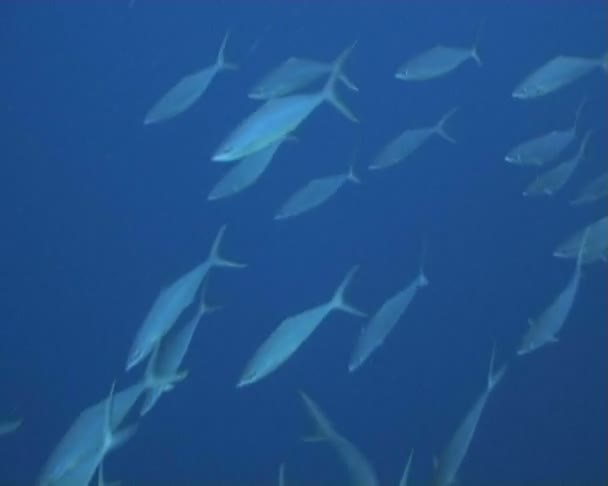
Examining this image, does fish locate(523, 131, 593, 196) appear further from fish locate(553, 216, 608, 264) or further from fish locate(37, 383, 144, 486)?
fish locate(37, 383, 144, 486)

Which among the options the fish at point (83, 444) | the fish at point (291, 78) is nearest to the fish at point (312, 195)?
the fish at point (291, 78)

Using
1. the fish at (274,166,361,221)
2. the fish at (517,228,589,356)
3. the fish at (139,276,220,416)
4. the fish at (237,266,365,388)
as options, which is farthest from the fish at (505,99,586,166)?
the fish at (139,276,220,416)

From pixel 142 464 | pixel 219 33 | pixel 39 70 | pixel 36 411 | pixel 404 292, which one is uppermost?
pixel 39 70

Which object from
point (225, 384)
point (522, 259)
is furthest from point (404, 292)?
point (522, 259)

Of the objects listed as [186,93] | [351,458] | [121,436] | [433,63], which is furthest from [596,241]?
[121,436]

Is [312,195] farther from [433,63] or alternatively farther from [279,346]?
[279,346]

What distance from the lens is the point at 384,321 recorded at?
14.6 ft

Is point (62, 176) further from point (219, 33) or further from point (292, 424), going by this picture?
point (292, 424)

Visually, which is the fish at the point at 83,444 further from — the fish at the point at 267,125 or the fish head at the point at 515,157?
the fish head at the point at 515,157

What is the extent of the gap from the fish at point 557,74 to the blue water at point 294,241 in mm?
2650

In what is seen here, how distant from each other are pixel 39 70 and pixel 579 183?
5.30 m

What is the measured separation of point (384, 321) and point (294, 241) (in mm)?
3610

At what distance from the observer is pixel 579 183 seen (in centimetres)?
849

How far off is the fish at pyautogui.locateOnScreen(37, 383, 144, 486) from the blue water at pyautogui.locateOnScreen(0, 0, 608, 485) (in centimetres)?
409
